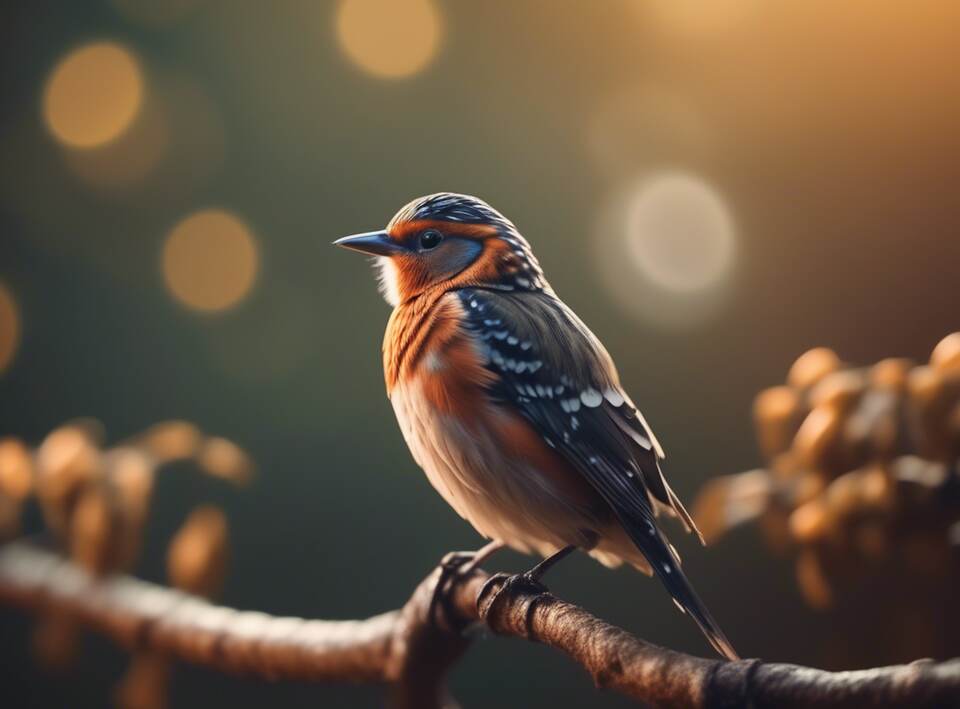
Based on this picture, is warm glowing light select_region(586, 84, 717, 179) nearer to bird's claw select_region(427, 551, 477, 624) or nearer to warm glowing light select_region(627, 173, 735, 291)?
warm glowing light select_region(627, 173, 735, 291)

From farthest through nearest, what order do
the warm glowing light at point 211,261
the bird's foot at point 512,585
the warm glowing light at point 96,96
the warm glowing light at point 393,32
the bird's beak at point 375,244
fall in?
the warm glowing light at point 96,96, the warm glowing light at point 211,261, the warm glowing light at point 393,32, the bird's beak at point 375,244, the bird's foot at point 512,585

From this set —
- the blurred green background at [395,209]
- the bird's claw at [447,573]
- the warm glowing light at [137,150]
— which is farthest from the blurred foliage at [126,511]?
the warm glowing light at [137,150]

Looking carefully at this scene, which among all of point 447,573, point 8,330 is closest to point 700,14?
point 447,573

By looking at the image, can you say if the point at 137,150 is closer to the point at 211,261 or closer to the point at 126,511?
the point at 211,261

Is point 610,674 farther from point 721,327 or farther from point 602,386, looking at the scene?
point 721,327

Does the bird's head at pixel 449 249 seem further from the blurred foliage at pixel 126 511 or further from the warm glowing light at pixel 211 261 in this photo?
the warm glowing light at pixel 211 261

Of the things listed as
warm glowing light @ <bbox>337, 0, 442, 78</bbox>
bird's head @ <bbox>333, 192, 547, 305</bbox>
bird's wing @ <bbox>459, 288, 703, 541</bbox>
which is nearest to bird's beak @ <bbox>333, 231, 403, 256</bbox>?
bird's head @ <bbox>333, 192, 547, 305</bbox>
